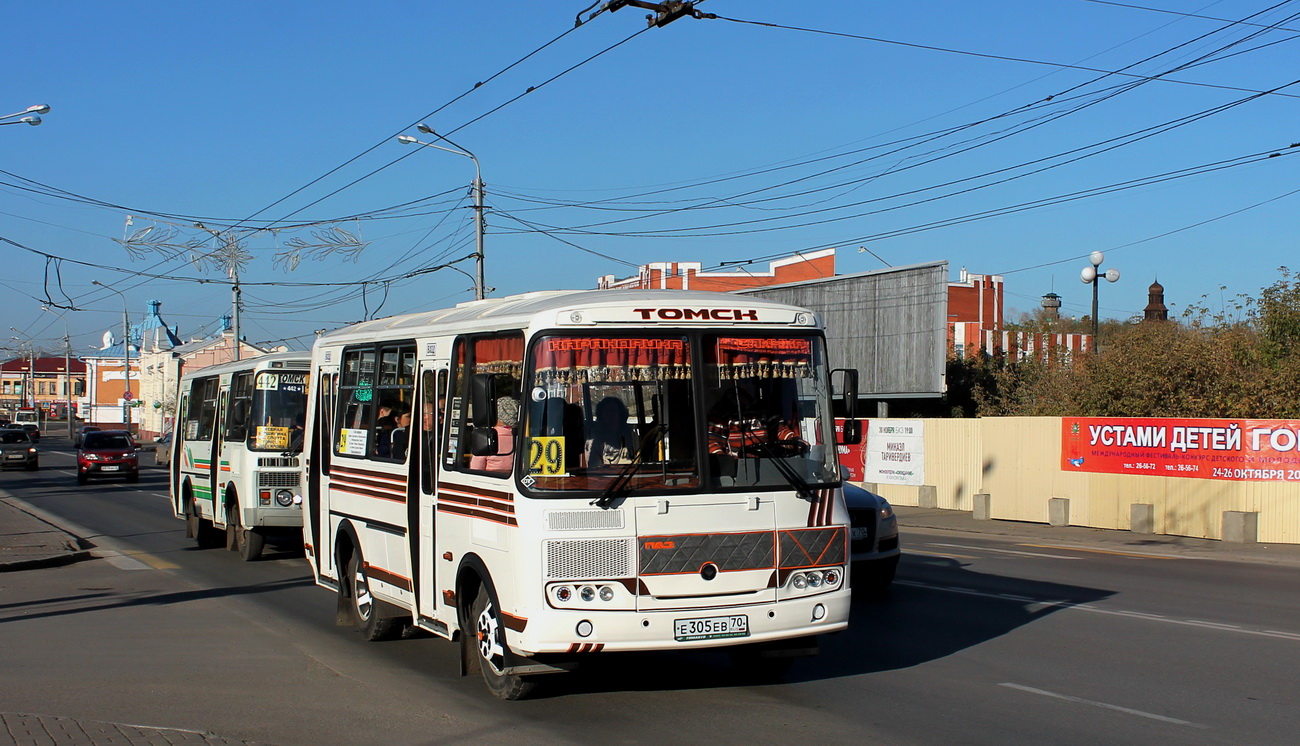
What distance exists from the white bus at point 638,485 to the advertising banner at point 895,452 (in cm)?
2309

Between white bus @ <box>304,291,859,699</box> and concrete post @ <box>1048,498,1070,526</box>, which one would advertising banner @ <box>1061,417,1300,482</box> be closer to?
concrete post @ <box>1048,498,1070,526</box>

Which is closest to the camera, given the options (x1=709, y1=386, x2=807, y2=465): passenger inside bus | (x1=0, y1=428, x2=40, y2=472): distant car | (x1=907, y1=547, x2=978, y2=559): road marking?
(x1=709, y1=386, x2=807, y2=465): passenger inside bus

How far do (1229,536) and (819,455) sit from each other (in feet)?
51.4

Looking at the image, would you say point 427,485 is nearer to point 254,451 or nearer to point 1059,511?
point 254,451

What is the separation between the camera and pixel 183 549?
19.3 meters

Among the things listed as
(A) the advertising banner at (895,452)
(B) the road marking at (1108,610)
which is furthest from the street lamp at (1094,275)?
(B) the road marking at (1108,610)

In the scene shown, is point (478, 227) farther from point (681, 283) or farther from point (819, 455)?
point (681, 283)

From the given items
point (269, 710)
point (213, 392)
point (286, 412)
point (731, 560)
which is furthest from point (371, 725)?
point (213, 392)

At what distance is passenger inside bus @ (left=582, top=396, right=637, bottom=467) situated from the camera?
24.1 feet

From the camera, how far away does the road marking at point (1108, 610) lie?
10555 mm

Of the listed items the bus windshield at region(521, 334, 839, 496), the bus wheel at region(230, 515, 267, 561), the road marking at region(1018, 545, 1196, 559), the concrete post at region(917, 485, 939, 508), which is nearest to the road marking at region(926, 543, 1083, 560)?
the road marking at region(1018, 545, 1196, 559)

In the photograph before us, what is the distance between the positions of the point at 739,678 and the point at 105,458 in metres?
36.8

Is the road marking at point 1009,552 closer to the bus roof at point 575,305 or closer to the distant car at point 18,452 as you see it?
the bus roof at point 575,305

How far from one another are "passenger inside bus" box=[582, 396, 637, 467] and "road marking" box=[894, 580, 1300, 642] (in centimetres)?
651
